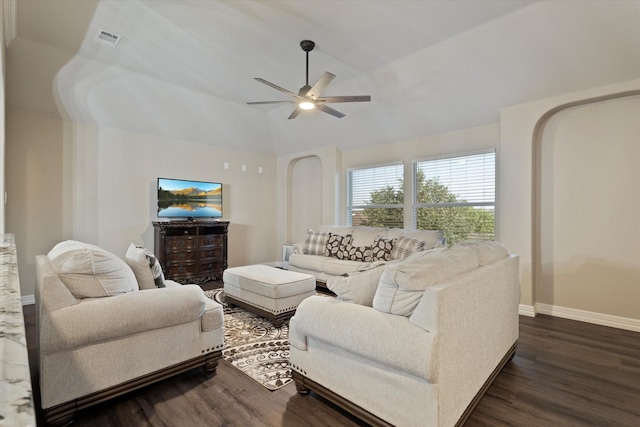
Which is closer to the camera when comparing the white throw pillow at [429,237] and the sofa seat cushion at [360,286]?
the sofa seat cushion at [360,286]

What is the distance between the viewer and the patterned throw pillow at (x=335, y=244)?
16.6 ft

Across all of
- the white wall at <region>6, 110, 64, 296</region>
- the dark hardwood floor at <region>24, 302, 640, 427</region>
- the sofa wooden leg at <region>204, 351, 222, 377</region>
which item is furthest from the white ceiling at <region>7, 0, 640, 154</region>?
the sofa wooden leg at <region>204, 351, 222, 377</region>

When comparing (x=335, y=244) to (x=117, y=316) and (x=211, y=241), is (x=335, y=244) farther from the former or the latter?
(x=117, y=316)

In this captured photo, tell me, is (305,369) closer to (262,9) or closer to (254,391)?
(254,391)

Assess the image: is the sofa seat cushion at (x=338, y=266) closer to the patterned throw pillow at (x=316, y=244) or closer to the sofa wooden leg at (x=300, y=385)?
the patterned throw pillow at (x=316, y=244)

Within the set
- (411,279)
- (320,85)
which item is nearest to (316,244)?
(320,85)

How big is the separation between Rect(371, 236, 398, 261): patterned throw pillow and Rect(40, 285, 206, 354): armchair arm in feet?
9.08

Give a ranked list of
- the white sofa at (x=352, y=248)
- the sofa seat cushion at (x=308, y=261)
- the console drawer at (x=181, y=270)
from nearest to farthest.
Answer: the white sofa at (x=352, y=248) → the sofa seat cushion at (x=308, y=261) → the console drawer at (x=181, y=270)

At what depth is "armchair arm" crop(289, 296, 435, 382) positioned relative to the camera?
5.02ft

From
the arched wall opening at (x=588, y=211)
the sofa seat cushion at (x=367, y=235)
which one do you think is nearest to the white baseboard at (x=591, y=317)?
the arched wall opening at (x=588, y=211)

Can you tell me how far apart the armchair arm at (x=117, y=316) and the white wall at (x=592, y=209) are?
4.06 metres

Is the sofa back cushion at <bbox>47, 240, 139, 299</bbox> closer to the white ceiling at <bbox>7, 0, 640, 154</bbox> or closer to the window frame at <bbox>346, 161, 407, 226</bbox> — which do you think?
the white ceiling at <bbox>7, 0, 640, 154</bbox>

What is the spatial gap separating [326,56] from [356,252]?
2.72m

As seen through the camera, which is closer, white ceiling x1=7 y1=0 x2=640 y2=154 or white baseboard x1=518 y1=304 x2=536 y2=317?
white ceiling x1=7 y1=0 x2=640 y2=154
